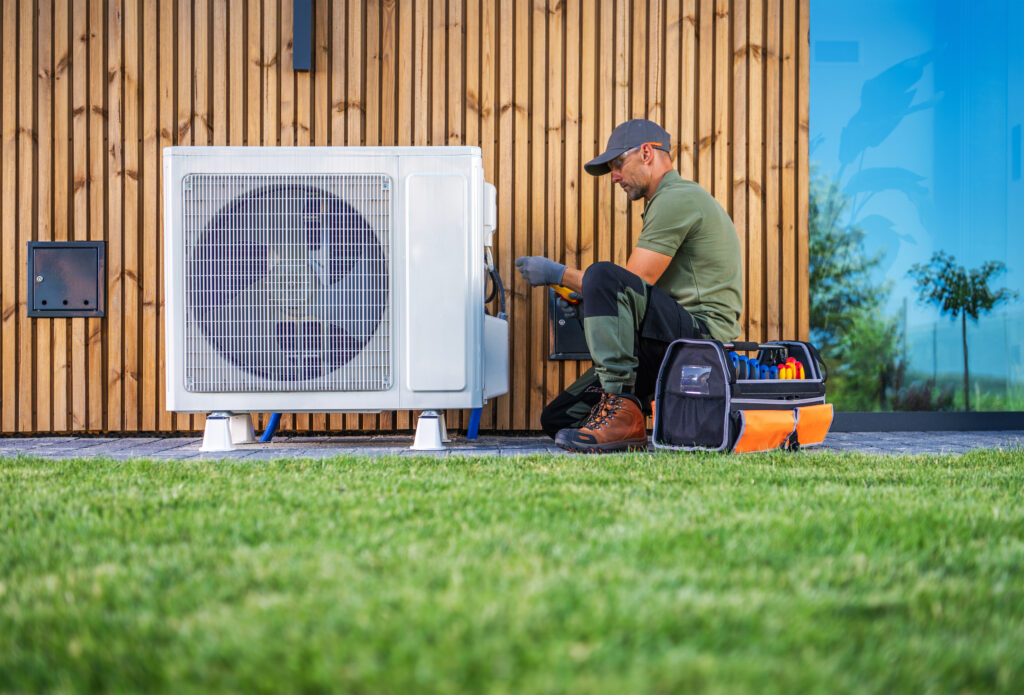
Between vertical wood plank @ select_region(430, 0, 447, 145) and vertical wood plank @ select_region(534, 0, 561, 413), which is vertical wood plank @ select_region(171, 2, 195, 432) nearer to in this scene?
vertical wood plank @ select_region(430, 0, 447, 145)

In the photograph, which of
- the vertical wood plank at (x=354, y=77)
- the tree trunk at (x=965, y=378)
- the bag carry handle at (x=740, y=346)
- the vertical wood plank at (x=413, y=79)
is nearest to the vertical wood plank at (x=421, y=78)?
the vertical wood plank at (x=413, y=79)

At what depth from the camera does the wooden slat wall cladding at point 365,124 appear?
3676mm

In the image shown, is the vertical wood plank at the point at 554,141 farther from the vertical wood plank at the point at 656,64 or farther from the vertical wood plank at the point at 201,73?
the vertical wood plank at the point at 201,73

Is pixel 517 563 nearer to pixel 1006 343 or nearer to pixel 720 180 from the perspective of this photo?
pixel 720 180

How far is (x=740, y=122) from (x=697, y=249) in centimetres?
131

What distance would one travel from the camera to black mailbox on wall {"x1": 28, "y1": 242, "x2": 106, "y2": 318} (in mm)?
3648

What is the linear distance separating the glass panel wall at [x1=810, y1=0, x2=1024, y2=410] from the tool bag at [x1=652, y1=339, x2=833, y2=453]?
4.84 ft

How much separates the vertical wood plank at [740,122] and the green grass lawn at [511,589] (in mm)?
2310

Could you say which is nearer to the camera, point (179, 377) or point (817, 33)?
point (179, 377)

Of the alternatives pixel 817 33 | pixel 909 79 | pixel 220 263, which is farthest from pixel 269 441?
pixel 909 79

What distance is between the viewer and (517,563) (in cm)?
102

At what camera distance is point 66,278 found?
145 inches

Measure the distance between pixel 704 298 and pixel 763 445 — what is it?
25.6 inches

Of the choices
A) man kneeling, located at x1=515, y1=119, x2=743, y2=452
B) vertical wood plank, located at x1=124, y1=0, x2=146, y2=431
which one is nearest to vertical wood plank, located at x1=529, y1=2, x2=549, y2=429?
man kneeling, located at x1=515, y1=119, x2=743, y2=452
